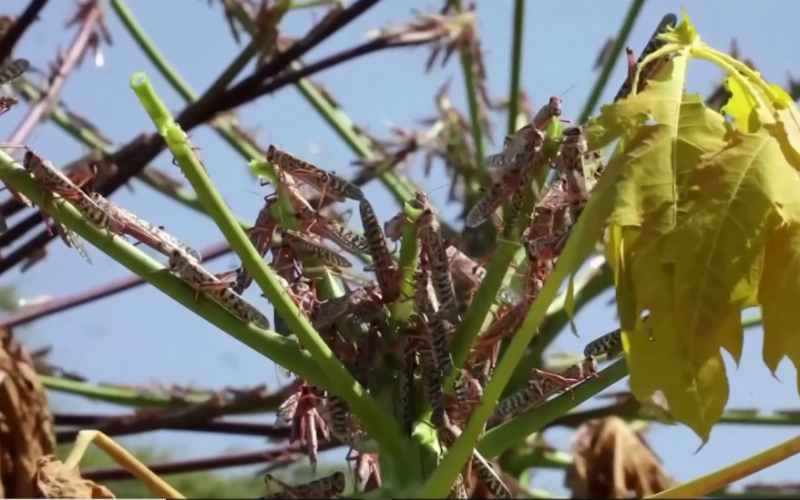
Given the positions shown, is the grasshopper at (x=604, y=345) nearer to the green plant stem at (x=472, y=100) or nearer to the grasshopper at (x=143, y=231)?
the grasshopper at (x=143, y=231)

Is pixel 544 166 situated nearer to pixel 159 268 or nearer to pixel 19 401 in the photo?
pixel 159 268

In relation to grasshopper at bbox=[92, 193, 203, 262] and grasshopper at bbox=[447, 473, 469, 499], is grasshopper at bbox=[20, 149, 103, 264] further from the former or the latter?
grasshopper at bbox=[447, 473, 469, 499]

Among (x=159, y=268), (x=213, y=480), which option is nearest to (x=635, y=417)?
(x=159, y=268)

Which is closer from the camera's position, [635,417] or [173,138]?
[173,138]

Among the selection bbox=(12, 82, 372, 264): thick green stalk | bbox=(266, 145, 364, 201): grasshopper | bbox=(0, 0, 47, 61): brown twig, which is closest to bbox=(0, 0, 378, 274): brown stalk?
bbox=(0, 0, 47, 61): brown twig

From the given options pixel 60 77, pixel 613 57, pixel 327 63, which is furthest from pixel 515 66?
pixel 60 77

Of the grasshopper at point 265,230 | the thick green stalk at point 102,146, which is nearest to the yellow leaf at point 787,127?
the grasshopper at point 265,230
